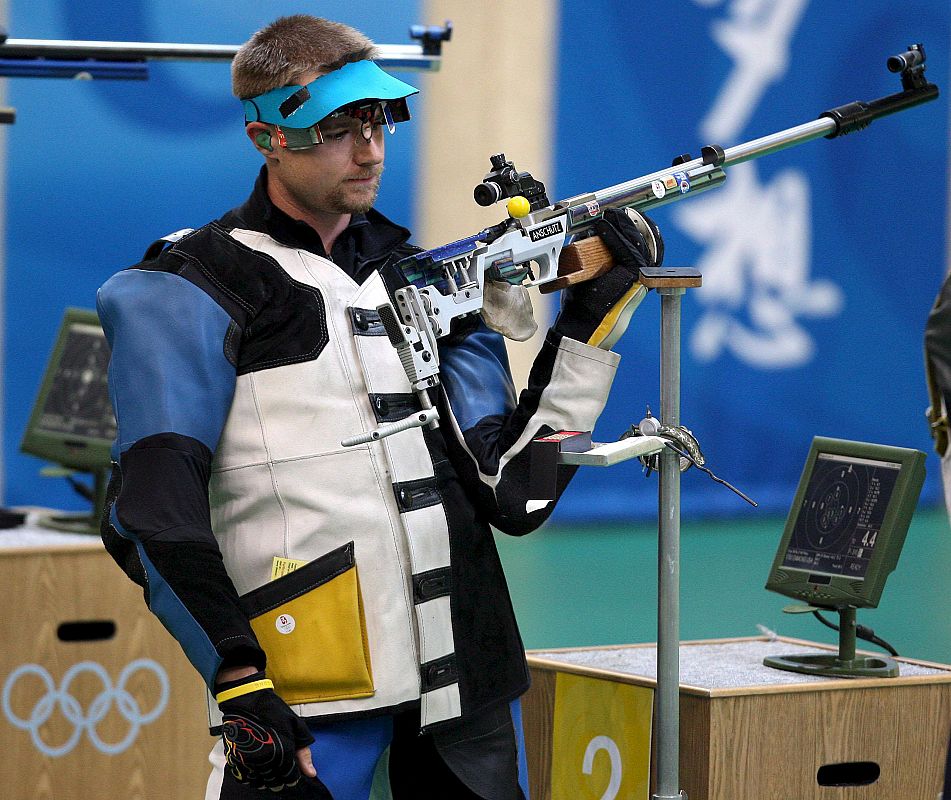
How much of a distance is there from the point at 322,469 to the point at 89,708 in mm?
1457

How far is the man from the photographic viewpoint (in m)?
1.93

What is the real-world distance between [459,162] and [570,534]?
1.70 meters

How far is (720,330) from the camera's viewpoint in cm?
695

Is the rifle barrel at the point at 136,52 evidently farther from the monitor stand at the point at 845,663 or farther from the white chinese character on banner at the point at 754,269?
the white chinese character on banner at the point at 754,269

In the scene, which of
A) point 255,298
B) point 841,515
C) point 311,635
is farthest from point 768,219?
point 311,635

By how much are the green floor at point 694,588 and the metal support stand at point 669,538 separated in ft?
8.09

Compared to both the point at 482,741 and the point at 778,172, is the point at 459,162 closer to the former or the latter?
the point at 778,172

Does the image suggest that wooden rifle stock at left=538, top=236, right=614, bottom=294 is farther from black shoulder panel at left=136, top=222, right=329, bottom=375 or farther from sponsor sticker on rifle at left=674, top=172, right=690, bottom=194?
black shoulder panel at left=136, top=222, right=329, bottom=375

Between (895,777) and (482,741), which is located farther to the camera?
(895,777)

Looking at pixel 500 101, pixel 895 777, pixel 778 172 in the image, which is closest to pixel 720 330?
pixel 778 172

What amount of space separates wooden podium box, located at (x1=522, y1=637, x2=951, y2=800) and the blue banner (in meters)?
3.87

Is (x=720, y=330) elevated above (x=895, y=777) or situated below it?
above

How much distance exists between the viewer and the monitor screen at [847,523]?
8.28 ft

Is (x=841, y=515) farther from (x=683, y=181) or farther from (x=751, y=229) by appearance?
(x=751, y=229)
